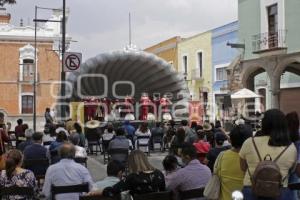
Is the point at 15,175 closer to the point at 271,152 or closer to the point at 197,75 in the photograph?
the point at 271,152

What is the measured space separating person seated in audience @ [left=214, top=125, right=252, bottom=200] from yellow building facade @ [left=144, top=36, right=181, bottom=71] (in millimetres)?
41662

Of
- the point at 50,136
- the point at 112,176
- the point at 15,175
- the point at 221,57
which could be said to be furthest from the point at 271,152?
the point at 221,57

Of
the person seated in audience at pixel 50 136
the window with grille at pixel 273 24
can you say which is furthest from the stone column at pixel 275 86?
the person seated in audience at pixel 50 136

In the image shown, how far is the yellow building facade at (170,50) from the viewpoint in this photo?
48.0 metres

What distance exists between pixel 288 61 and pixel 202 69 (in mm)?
18109

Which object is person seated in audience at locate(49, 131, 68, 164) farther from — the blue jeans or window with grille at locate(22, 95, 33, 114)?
window with grille at locate(22, 95, 33, 114)

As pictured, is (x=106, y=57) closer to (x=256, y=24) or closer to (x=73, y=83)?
(x=73, y=83)

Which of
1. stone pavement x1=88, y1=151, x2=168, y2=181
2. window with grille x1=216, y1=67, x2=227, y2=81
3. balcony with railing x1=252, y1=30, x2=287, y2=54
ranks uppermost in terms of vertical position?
balcony with railing x1=252, y1=30, x2=287, y2=54

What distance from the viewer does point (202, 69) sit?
43188mm

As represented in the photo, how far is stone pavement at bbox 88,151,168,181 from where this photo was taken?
43.7ft

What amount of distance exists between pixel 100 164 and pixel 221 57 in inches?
1013

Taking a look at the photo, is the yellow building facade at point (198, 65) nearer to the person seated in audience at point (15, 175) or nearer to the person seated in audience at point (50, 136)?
the person seated in audience at point (50, 136)

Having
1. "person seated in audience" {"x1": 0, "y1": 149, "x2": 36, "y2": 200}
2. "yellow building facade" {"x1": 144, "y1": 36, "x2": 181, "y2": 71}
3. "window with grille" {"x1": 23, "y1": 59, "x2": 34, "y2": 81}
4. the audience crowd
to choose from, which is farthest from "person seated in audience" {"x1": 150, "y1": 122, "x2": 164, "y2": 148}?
"window with grille" {"x1": 23, "y1": 59, "x2": 34, "y2": 81}

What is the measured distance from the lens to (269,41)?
86.4 feet
